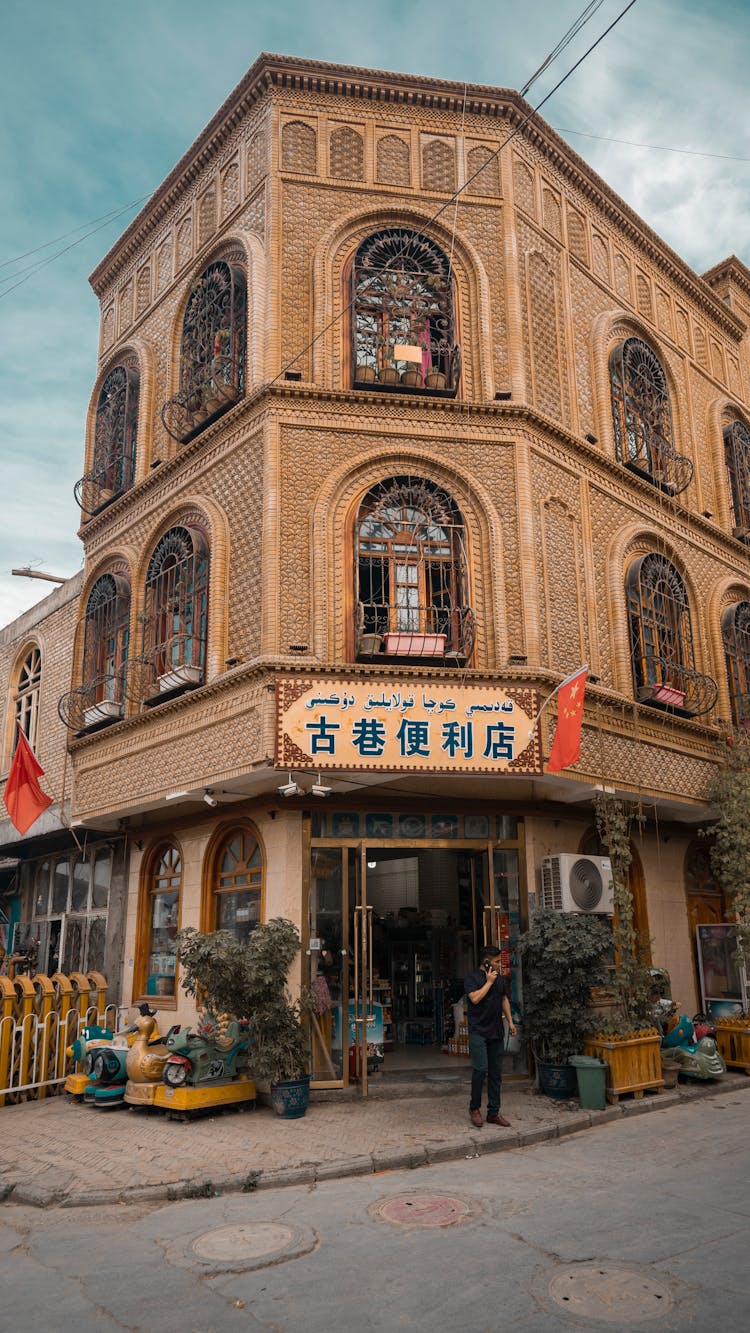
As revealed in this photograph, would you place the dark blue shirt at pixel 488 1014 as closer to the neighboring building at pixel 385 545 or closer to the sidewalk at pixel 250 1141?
the sidewalk at pixel 250 1141

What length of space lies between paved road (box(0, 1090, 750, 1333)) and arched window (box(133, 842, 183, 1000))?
21.7 feet

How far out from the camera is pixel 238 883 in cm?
1352

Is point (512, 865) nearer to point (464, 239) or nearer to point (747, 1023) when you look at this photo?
point (747, 1023)

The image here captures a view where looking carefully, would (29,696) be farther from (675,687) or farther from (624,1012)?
(624,1012)

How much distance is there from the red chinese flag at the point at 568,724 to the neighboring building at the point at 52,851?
306 inches

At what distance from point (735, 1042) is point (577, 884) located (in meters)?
3.63

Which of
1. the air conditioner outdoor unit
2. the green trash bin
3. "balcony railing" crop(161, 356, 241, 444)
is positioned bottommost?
the green trash bin

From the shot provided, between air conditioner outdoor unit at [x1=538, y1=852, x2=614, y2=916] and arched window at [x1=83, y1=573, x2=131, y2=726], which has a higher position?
arched window at [x1=83, y1=573, x2=131, y2=726]

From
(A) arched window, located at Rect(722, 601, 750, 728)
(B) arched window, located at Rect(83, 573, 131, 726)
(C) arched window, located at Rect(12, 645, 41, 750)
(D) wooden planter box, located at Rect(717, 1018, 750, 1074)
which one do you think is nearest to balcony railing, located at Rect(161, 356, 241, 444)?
(B) arched window, located at Rect(83, 573, 131, 726)

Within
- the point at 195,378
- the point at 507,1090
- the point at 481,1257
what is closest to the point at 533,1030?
the point at 507,1090

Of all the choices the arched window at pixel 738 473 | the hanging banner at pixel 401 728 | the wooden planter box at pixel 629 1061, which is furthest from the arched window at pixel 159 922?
the arched window at pixel 738 473

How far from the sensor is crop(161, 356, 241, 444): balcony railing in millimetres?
14262

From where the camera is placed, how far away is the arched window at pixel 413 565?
42.1 ft

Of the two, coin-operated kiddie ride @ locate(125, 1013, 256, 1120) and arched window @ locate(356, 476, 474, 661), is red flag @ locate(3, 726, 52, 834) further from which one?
arched window @ locate(356, 476, 474, 661)
